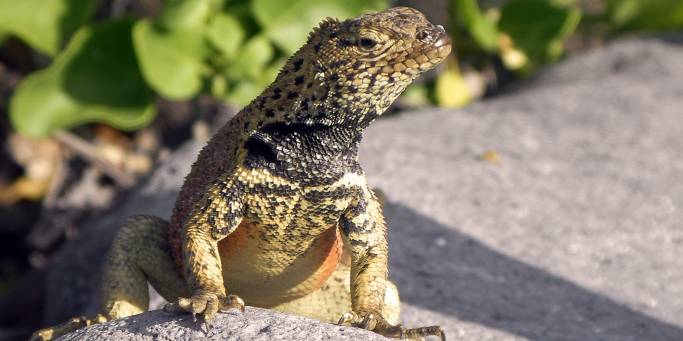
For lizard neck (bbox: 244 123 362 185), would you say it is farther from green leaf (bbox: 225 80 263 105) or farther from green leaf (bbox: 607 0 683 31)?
green leaf (bbox: 607 0 683 31)

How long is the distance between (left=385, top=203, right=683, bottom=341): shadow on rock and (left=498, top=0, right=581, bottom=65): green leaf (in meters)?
2.56

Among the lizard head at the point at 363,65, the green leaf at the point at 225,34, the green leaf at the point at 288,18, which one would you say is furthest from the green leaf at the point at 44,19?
the lizard head at the point at 363,65

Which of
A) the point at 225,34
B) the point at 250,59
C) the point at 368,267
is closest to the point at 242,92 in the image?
the point at 250,59

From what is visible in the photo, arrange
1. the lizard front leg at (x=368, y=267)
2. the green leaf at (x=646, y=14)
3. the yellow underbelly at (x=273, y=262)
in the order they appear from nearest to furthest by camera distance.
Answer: the lizard front leg at (x=368, y=267), the yellow underbelly at (x=273, y=262), the green leaf at (x=646, y=14)

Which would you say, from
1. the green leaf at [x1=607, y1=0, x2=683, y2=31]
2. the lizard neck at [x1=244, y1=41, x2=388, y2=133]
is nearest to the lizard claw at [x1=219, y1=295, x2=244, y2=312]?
the lizard neck at [x1=244, y1=41, x2=388, y2=133]

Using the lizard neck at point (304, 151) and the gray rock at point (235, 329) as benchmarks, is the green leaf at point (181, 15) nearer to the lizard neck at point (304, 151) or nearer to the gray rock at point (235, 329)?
the lizard neck at point (304, 151)

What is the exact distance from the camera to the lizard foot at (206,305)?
3291mm

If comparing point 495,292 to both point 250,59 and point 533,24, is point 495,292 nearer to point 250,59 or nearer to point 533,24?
point 250,59

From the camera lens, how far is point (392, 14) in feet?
11.1

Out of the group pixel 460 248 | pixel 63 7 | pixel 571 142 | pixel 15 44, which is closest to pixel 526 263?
pixel 460 248

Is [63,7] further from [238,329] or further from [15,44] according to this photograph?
[238,329]

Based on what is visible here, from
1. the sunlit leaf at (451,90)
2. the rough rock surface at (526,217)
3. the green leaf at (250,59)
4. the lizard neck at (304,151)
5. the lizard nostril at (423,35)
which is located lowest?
the lizard neck at (304,151)

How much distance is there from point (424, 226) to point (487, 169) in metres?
0.97

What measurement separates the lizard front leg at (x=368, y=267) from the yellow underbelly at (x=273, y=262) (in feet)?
0.34
